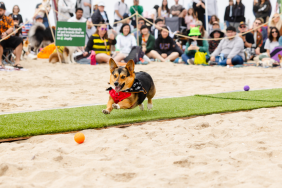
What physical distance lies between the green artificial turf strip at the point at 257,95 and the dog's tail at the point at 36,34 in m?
10.6

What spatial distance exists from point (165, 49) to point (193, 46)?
1521mm

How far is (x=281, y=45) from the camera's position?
33.8 feet

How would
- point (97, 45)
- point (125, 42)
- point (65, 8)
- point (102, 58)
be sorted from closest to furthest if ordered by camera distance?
1. point (102, 58)
2. point (97, 45)
3. point (125, 42)
4. point (65, 8)

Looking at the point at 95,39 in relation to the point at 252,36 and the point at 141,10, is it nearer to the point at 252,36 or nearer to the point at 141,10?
the point at 141,10

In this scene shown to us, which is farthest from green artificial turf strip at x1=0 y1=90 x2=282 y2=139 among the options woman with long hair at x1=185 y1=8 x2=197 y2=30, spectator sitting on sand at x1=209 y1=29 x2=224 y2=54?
woman with long hair at x1=185 y1=8 x2=197 y2=30

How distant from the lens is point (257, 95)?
544cm

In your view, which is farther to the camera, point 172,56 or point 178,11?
point 178,11

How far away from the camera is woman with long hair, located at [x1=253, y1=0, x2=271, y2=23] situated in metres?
12.9

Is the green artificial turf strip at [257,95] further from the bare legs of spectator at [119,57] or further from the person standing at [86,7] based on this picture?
the person standing at [86,7]

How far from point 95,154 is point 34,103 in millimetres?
2707

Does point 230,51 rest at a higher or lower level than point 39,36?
lower

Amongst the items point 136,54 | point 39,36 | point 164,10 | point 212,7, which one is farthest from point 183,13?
point 39,36

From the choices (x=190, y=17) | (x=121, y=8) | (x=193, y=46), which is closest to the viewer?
(x=193, y=46)

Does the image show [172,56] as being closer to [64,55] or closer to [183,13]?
[183,13]
